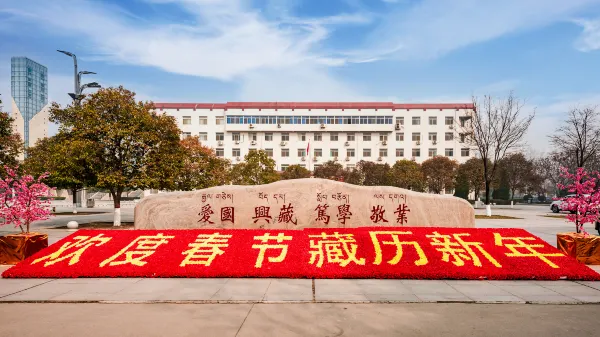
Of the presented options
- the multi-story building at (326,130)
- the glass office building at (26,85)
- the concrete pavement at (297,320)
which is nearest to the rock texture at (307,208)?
the concrete pavement at (297,320)

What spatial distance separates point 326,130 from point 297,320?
47603 mm

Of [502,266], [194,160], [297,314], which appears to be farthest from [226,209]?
[194,160]

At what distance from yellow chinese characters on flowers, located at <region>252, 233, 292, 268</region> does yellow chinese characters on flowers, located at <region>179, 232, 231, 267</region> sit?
84 centimetres

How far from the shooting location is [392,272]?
7871 millimetres

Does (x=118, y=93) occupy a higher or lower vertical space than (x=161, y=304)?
higher

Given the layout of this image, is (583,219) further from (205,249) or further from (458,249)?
(205,249)

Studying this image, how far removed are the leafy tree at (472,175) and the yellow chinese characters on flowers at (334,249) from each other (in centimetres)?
3434

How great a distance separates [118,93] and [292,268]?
42.4 feet

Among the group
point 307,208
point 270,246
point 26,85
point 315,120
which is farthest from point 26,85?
point 270,246

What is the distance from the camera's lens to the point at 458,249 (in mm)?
9062

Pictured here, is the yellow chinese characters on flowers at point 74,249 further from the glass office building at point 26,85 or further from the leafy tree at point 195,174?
the glass office building at point 26,85

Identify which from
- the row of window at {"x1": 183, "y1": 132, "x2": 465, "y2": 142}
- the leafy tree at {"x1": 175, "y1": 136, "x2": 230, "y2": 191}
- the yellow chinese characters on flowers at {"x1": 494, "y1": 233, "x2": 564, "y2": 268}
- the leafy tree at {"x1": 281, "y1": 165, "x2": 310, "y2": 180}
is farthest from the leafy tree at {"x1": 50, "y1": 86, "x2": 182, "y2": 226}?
the row of window at {"x1": 183, "y1": 132, "x2": 465, "y2": 142}

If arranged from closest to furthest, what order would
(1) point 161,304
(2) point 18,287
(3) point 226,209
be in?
(1) point 161,304, (2) point 18,287, (3) point 226,209

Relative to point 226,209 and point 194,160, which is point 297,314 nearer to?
point 226,209
